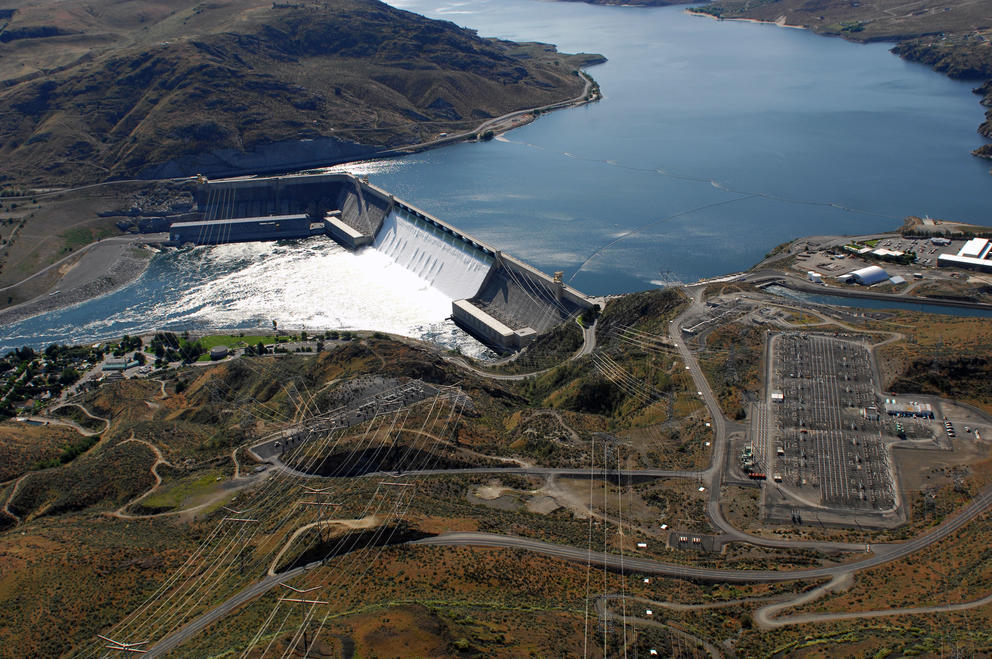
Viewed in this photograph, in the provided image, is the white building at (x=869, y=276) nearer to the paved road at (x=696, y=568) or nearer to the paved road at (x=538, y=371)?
the paved road at (x=538, y=371)

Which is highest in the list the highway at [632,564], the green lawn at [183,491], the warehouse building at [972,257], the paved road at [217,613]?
the warehouse building at [972,257]

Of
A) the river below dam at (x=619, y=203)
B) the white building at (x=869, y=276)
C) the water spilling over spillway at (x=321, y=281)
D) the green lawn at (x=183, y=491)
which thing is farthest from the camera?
the river below dam at (x=619, y=203)

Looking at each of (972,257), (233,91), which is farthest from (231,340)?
(233,91)

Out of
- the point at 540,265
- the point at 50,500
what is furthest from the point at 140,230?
the point at 50,500

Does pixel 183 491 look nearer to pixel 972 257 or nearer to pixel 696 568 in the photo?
pixel 696 568

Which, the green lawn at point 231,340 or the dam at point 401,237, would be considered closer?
the dam at point 401,237

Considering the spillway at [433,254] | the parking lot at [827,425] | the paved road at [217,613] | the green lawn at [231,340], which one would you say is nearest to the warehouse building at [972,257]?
the parking lot at [827,425]

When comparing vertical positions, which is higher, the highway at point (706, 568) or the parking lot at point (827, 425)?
the parking lot at point (827, 425)
